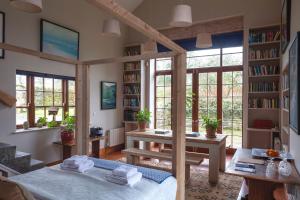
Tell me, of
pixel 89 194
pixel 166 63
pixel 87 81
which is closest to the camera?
pixel 89 194

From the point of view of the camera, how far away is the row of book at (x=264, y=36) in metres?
4.36

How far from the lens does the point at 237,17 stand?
496 centimetres

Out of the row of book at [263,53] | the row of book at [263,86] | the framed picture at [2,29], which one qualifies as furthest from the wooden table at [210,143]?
the framed picture at [2,29]

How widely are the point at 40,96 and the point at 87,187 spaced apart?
2852 millimetres

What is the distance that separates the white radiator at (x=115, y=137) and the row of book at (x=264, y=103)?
321cm

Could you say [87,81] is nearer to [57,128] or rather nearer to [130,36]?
[57,128]

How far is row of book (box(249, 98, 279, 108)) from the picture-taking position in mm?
4418

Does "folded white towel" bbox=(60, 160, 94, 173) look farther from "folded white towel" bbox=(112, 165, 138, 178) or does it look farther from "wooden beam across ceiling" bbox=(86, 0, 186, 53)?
"wooden beam across ceiling" bbox=(86, 0, 186, 53)

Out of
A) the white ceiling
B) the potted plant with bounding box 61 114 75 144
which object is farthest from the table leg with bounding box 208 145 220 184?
the white ceiling

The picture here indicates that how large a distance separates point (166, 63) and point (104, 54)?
5.36ft

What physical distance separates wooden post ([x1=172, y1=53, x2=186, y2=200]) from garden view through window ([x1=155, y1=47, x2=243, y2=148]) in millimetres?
2929

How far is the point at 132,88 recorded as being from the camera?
20.0ft

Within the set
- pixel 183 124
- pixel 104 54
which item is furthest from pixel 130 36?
pixel 183 124

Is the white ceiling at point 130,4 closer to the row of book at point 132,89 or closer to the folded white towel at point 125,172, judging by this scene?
the row of book at point 132,89
